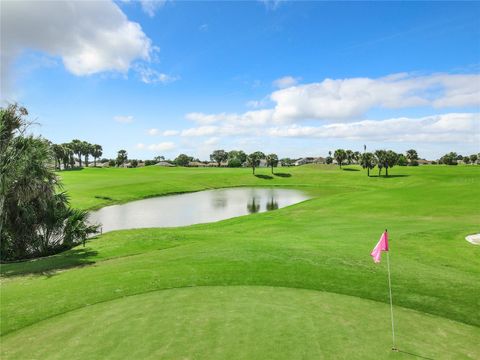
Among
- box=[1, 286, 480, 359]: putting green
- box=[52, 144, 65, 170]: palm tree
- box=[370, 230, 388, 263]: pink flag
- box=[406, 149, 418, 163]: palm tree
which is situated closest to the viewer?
box=[1, 286, 480, 359]: putting green

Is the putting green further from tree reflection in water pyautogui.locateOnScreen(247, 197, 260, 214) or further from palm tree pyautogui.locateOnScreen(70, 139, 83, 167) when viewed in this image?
palm tree pyautogui.locateOnScreen(70, 139, 83, 167)

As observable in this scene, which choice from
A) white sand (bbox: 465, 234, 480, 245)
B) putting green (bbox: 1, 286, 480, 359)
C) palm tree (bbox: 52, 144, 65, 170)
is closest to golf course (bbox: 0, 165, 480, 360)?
putting green (bbox: 1, 286, 480, 359)

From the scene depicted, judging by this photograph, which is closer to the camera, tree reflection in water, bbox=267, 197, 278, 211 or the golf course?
the golf course

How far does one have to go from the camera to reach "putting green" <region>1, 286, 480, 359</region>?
27.7ft

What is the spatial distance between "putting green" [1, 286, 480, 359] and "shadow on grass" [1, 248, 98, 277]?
24.5 ft

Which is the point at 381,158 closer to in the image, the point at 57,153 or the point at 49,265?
the point at 49,265

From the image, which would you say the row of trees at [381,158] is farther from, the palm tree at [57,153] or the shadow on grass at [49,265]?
the shadow on grass at [49,265]

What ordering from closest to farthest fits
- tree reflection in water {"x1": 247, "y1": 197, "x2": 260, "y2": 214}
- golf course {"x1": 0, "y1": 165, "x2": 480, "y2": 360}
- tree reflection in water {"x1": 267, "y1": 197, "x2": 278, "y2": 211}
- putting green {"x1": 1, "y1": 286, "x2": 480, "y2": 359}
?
putting green {"x1": 1, "y1": 286, "x2": 480, "y2": 359}
golf course {"x1": 0, "y1": 165, "x2": 480, "y2": 360}
tree reflection in water {"x1": 247, "y1": 197, "x2": 260, "y2": 214}
tree reflection in water {"x1": 267, "y1": 197, "x2": 278, "y2": 211}

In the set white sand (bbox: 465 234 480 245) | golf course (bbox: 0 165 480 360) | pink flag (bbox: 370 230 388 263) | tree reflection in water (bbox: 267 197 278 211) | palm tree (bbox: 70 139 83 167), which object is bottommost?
tree reflection in water (bbox: 267 197 278 211)

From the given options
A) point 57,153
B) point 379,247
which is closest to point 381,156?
point 379,247

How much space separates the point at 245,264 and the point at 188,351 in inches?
322

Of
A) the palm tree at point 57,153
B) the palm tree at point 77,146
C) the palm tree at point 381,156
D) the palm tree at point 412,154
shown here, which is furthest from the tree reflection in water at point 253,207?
the palm tree at point 412,154

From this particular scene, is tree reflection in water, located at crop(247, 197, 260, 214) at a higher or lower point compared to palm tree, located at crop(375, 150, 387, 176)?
lower

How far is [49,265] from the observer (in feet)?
61.4
